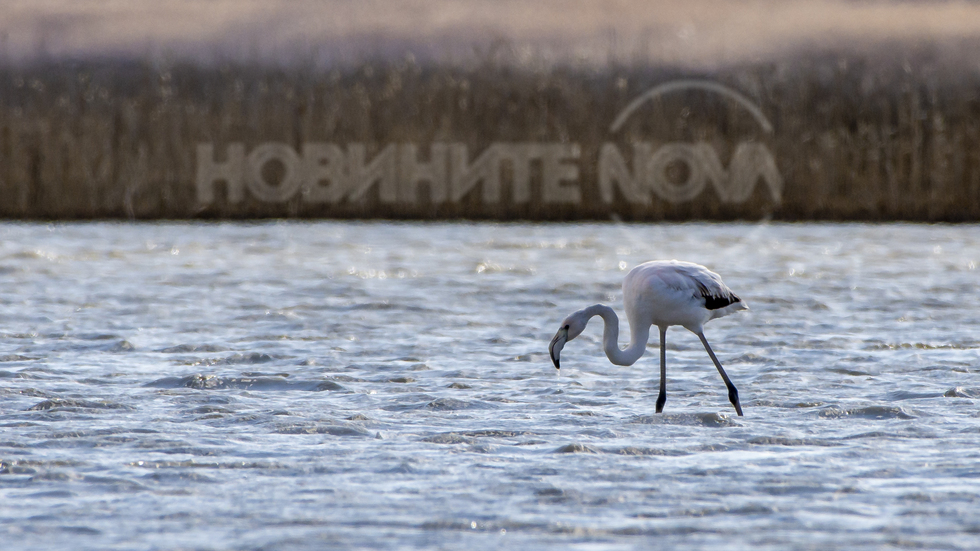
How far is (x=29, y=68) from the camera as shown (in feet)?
56.7

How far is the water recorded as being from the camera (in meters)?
4.33

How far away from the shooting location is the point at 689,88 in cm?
1720

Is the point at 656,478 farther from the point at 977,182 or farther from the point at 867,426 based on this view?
the point at 977,182

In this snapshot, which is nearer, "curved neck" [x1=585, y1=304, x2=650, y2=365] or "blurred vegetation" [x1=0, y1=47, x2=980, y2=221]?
"curved neck" [x1=585, y1=304, x2=650, y2=365]

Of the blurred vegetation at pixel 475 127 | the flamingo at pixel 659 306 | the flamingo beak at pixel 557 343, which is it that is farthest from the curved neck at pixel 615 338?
the blurred vegetation at pixel 475 127

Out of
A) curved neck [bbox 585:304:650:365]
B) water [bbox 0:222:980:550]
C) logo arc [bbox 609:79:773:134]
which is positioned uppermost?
logo arc [bbox 609:79:773:134]

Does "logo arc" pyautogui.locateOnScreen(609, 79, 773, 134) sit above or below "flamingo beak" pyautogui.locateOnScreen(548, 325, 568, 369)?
above

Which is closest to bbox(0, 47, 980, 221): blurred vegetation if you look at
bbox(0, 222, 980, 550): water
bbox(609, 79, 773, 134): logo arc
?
bbox(609, 79, 773, 134): logo arc

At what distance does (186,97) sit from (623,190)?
6144mm

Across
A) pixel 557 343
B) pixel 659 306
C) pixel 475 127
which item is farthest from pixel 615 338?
pixel 475 127

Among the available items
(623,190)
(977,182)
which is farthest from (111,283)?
(977,182)

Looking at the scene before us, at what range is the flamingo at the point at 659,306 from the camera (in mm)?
6617

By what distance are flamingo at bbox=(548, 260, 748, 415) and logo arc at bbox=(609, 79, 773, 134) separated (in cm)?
1024

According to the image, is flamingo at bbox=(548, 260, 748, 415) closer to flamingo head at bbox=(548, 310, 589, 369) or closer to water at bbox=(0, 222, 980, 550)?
flamingo head at bbox=(548, 310, 589, 369)
